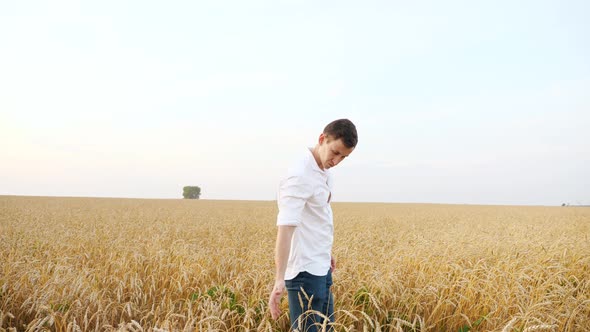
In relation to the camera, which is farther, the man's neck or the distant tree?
the distant tree

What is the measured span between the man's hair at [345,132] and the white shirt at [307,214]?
0.79 feet

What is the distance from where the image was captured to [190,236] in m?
9.80

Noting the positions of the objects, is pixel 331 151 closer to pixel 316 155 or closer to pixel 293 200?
pixel 316 155

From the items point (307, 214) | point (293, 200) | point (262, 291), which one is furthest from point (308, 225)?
point (262, 291)

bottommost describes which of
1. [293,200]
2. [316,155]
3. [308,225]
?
[308,225]

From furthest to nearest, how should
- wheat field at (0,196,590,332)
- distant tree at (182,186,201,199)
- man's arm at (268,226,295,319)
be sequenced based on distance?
distant tree at (182,186,201,199) < wheat field at (0,196,590,332) < man's arm at (268,226,295,319)

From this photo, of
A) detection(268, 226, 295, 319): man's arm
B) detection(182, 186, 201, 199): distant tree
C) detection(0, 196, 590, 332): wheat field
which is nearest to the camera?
detection(268, 226, 295, 319): man's arm

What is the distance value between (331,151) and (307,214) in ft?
1.53

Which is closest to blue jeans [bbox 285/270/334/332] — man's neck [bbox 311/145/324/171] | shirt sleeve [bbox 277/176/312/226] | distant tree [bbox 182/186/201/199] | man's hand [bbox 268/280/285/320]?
man's hand [bbox 268/280/285/320]

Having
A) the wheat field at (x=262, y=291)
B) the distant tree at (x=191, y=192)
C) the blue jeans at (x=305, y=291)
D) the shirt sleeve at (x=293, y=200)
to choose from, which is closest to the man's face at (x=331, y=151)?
the shirt sleeve at (x=293, y=200)

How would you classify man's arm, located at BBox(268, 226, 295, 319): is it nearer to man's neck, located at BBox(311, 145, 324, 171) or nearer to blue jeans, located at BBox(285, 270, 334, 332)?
blue jeans, located at BBox(285, 270, 334, 332)

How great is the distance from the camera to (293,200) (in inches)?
99.1

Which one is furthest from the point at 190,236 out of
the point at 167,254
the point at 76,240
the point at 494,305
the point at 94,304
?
the point at 494,305

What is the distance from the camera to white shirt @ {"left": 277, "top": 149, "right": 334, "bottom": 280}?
8.28 ft
